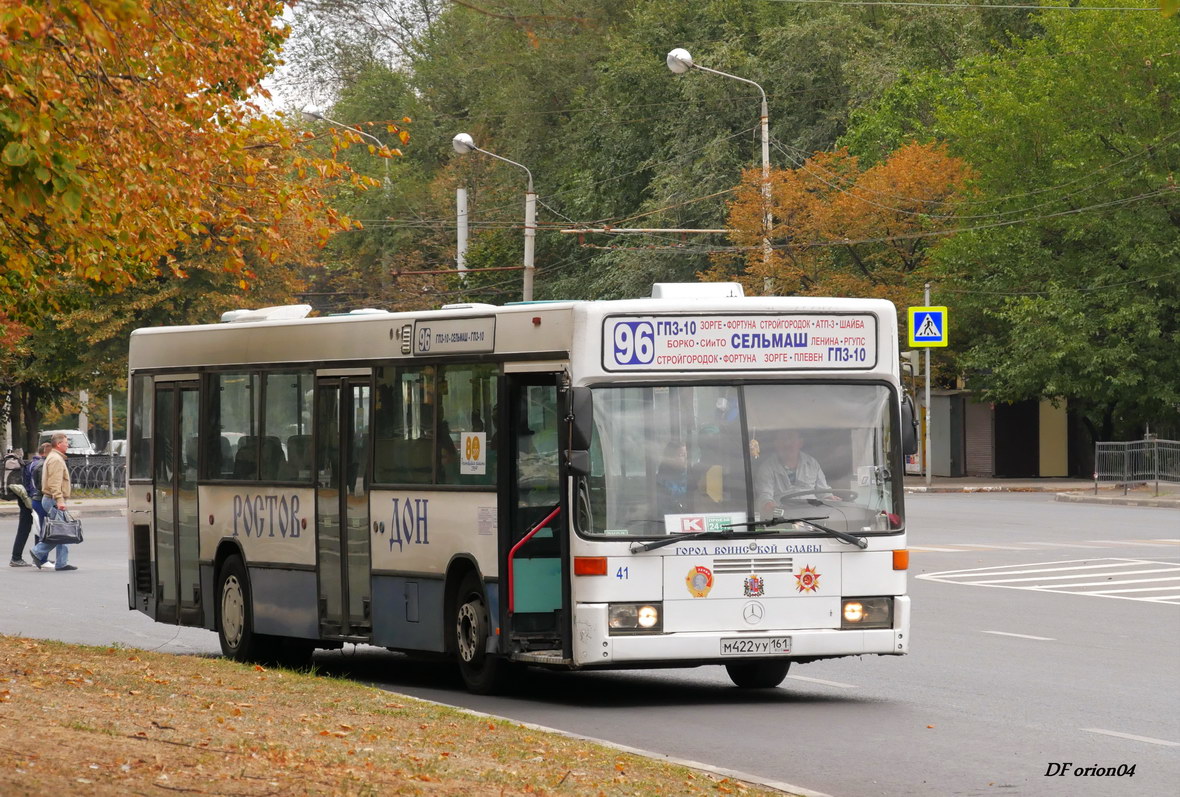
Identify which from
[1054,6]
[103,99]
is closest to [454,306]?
[103,99]

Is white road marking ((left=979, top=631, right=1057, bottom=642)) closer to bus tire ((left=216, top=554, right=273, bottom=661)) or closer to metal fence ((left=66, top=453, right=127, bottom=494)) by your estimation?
bus tire ((left=216, top=554, right=273, bottom=661))

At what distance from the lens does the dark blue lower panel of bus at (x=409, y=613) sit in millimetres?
13602

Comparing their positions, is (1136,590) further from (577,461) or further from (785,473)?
(577,461)

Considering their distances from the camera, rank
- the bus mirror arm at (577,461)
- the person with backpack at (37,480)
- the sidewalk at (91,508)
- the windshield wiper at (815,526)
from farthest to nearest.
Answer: the sidewalk at (91,508)
the person with backpack at (37,480)
the windshield wiper at (815,526)
the bus mirror arm at (577,461)

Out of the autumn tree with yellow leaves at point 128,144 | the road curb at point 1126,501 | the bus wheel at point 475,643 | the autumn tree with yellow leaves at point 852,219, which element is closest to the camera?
the autumn tree with yellow leaves at point 128,144

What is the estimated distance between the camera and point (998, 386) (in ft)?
173

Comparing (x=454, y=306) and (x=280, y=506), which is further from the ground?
(x=454, y=306)

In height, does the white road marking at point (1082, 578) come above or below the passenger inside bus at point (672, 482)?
below

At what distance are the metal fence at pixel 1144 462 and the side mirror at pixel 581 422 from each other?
35.3m

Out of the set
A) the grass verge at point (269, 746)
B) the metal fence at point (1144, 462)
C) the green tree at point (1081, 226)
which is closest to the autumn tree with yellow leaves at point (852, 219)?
the green tree at point (1081, 226)

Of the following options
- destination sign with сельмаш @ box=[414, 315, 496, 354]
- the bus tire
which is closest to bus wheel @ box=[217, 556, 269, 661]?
the bus tire

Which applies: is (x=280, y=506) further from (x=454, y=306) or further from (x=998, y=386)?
(x=998, y=386)

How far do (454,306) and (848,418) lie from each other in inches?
122

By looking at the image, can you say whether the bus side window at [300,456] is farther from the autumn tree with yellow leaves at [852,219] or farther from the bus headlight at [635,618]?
the autumn tree with yellow leaves at [852,219]
